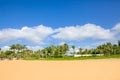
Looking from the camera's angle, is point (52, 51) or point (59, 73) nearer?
point (59, 73)

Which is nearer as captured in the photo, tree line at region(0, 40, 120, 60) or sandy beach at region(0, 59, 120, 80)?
sandy beach at region(0, 59, 120, 80)

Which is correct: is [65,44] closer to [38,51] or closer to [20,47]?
[38,51]

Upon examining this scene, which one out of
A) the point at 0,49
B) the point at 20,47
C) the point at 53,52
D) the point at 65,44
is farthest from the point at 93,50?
the point at 0,49

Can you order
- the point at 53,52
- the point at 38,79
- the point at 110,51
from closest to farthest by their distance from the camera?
the point at 38,79
the point at 53,52
the point at 110,51

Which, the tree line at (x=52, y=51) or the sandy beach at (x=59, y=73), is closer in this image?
the sandy beach at (x=59, y=73)

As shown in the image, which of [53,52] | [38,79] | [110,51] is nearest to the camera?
[38,79]

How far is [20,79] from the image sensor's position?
24.8 ft

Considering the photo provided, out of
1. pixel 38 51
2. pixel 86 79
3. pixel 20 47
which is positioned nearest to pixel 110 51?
pixel 38 51

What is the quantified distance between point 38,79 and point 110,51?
249ft

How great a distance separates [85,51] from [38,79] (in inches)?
3207

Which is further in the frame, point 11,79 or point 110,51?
point 110,51

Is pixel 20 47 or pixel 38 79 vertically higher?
pixel 20 47

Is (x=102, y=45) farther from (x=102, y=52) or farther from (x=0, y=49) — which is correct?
(x=0, y=49)

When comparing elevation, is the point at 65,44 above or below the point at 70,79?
above
